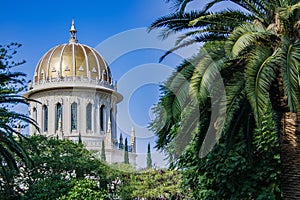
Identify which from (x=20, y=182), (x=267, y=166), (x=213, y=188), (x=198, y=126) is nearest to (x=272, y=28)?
(x=198, y=126)

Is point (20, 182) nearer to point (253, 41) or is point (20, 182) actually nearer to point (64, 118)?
point (253, 41)

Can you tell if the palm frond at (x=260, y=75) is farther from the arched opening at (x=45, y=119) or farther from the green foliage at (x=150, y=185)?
the arched opening at (x=45, y=119)

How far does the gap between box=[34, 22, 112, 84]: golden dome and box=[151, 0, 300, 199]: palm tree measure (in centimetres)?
3787

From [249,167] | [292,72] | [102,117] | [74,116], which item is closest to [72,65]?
[74,116]

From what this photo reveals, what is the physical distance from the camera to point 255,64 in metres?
10.1

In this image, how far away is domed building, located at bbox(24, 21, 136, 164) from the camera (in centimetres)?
4978

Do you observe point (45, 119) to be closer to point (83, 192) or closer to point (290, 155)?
point (83, 192)

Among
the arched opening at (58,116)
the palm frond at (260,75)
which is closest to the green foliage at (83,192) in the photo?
the palm frond at (260,75)

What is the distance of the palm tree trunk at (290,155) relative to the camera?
1084 centimetres

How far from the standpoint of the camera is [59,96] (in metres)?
51.1

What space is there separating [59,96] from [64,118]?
2.02 metres

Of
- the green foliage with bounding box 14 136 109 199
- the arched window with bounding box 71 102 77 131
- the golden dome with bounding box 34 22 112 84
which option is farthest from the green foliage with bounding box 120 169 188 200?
the arched window with bounding box 71 102 77 131

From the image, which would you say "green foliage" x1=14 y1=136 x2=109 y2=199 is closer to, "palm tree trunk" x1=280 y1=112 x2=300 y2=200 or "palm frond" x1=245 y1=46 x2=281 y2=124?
"palm tree trunk" x1=280 y1=112 x2=300 y2=200

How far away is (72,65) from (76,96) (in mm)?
2993
